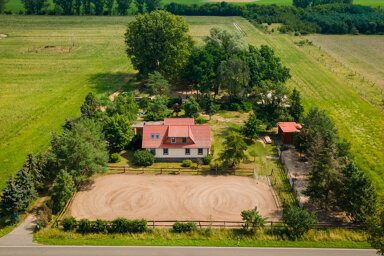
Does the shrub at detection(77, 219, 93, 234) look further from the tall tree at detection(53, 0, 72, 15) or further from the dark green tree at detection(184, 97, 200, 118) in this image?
the tall tree at detection(53, 0, 72, 15)

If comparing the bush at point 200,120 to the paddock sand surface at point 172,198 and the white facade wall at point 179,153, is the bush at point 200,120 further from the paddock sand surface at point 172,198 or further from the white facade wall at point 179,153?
the paddock sand surface at point 172,198

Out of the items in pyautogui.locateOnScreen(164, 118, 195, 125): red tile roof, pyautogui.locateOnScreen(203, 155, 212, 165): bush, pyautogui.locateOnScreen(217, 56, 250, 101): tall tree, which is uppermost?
pyautogui.locateOnScreen(217, 56, 250, 101): tall tree

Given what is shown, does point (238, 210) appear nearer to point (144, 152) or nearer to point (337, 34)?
point (144, 152)

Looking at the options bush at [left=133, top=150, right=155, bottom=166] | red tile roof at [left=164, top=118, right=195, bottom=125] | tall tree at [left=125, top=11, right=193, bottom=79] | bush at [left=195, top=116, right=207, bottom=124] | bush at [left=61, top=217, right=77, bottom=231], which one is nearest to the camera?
bush at [left=61, top=217, right=77, bottom=231]

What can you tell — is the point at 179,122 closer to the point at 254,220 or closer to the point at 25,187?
the point at 254,220

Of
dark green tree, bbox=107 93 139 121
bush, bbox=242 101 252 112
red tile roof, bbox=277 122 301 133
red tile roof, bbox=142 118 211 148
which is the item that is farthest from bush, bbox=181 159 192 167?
bush, bbox=242 101 252 112

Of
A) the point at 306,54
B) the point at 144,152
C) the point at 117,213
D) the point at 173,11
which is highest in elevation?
the point at 173,11

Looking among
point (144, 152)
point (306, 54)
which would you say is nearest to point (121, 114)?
point (144, 152)
